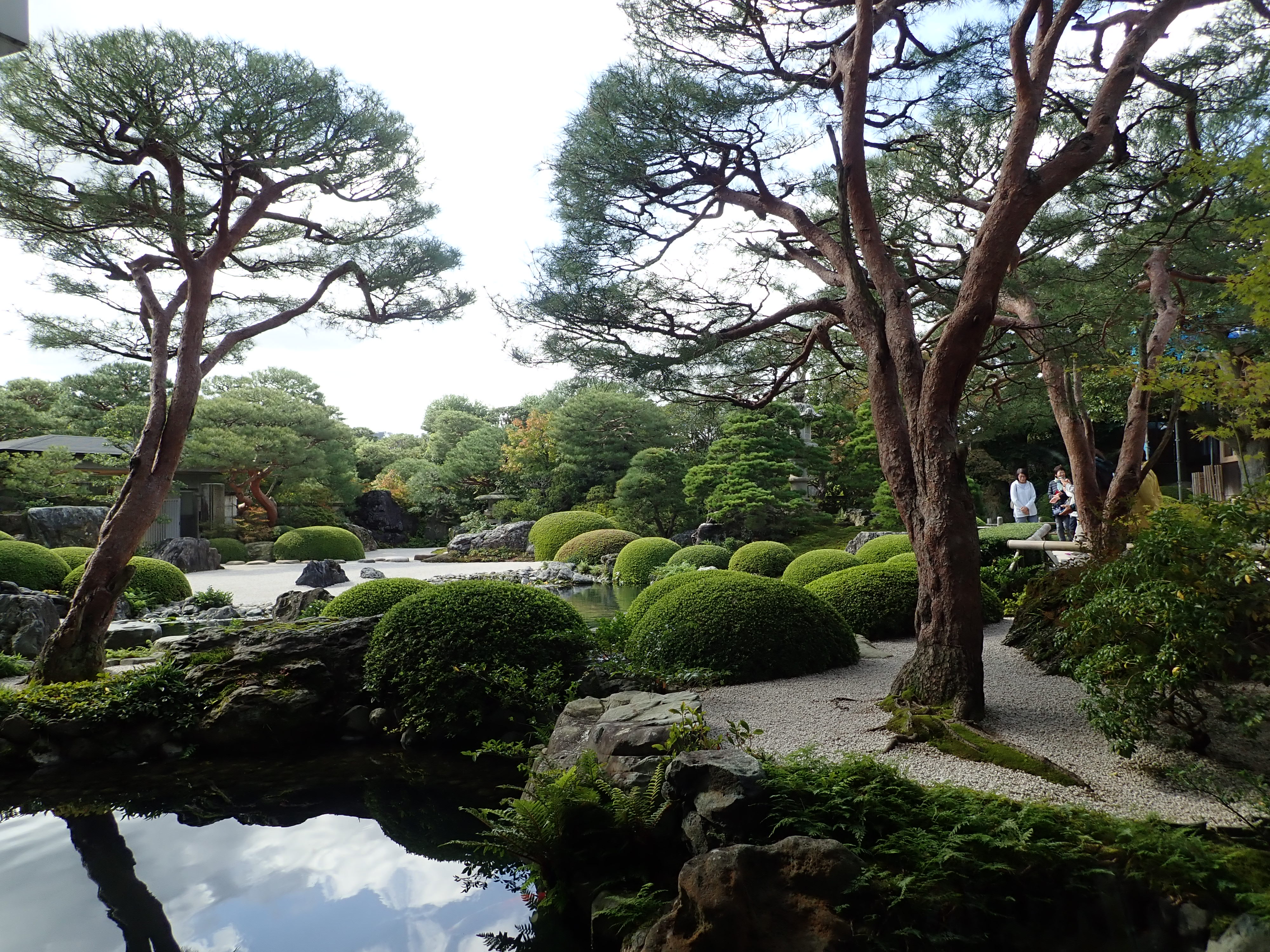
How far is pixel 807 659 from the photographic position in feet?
19.0

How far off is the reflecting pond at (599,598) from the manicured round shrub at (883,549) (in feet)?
10.1

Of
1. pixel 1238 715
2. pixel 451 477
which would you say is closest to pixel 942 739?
pixel 1238 715

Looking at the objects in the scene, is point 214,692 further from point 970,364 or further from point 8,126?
point 970,364

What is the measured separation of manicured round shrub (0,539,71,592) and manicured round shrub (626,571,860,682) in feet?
30.8

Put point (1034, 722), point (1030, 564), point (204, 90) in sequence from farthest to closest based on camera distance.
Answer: point (1030, 564) < point (204, 90) < point (1034, 722)

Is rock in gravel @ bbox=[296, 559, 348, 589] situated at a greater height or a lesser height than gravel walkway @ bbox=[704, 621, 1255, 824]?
greater

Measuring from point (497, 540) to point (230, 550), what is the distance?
668 centimetres

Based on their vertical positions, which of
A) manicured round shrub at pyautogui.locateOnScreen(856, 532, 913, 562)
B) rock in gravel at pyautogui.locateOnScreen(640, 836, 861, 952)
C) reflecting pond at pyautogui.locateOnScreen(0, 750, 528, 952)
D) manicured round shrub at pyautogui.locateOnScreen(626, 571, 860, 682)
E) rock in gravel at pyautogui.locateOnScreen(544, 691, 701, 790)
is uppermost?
manicured round shrub at pyautogui.locateOnScreen(856, 532, 913, 562)

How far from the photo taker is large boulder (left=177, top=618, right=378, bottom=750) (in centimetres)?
571

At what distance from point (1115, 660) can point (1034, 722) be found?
1.14 m

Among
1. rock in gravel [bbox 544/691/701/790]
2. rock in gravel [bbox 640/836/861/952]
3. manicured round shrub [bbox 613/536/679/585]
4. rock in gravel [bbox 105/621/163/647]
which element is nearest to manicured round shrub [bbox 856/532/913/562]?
manicured round shrub [bbox 613/536/679/585]

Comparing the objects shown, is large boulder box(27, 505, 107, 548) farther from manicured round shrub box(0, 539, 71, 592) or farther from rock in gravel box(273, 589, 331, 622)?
rock in gravel box(273, 589, 331, 622)

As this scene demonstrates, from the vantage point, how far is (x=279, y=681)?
234 inches

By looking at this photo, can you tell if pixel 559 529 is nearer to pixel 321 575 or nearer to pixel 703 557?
pixel 703 557
